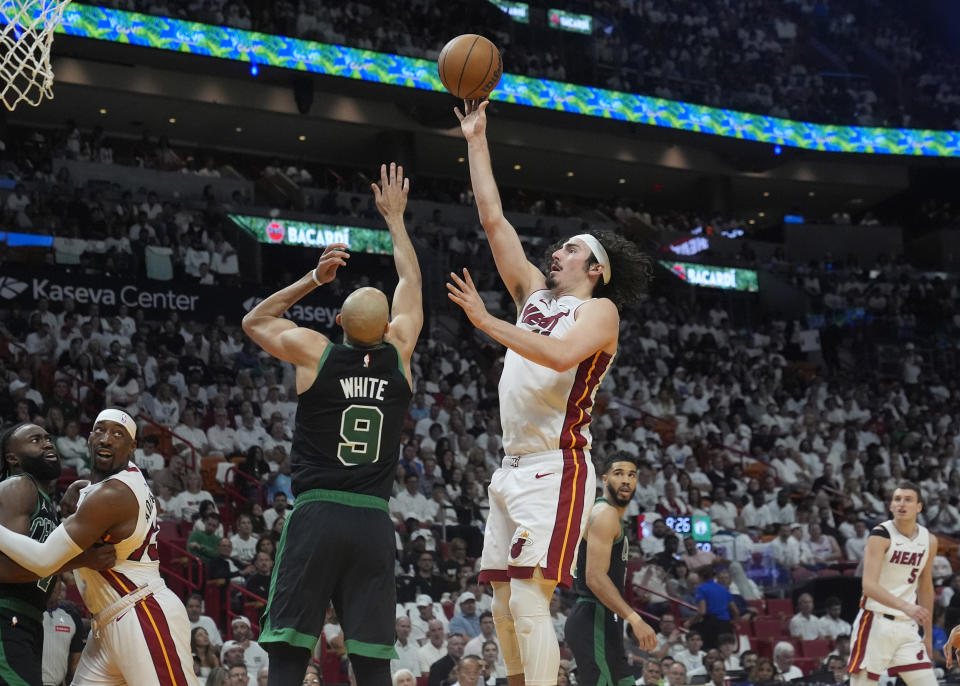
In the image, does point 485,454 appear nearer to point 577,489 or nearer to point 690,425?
point 690,425

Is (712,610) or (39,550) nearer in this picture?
(39,550)

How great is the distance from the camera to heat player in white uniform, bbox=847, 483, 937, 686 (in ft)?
27.4

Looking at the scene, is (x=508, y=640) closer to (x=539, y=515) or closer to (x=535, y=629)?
(x=535, y=629)

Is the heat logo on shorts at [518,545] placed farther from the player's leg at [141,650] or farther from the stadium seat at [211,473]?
the stadium seat at [211,473]

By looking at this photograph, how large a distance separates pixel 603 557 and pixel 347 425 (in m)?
2.30

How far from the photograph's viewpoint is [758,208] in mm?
35062

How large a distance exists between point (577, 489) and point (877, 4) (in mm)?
33666

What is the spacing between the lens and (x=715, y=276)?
1097 inches

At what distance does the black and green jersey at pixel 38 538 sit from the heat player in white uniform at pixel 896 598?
222 inches

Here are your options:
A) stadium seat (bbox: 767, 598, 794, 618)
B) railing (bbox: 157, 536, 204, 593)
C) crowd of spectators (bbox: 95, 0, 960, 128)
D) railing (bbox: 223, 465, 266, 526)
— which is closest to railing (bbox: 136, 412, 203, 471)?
railing (bbox: 223, 465, 266, 526)

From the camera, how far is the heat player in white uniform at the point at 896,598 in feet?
27.4

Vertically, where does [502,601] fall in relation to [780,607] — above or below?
above

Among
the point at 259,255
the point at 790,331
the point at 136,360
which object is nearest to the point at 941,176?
the point at 790,331

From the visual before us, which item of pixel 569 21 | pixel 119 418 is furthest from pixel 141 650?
pixel 569 21
